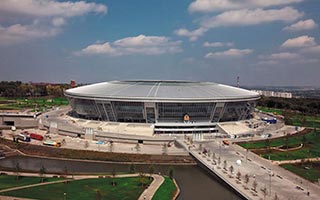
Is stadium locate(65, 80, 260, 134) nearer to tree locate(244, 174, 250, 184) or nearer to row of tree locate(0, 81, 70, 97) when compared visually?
tree locate(244, 174, 250, 184)

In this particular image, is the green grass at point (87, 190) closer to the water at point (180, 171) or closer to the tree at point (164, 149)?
the water at point (180, 171)

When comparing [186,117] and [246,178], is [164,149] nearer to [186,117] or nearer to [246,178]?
[186,117]

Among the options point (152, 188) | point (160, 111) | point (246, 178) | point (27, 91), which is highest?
point (27, 91)

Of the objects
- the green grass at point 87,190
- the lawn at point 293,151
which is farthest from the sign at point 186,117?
the green grass at point 87,190

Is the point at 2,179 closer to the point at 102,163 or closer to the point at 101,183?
the point at 101,183

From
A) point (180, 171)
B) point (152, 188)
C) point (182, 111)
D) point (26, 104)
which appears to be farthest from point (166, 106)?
point (26, 104)
